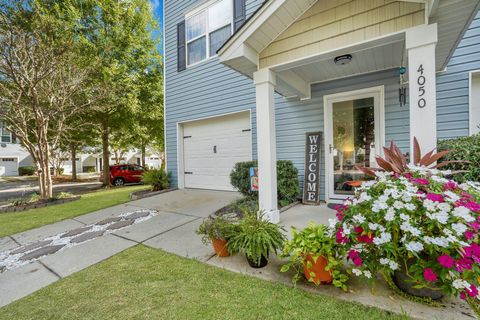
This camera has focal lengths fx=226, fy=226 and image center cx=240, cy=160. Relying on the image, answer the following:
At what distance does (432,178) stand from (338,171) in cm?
288

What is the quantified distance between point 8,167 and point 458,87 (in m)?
33.5

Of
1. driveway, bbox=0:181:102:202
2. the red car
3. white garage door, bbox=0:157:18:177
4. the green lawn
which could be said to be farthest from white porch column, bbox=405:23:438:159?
white garage door, bbox=0:157:18:177

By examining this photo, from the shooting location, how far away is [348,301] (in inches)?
69.9

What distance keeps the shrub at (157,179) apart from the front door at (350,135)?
16.3 feet

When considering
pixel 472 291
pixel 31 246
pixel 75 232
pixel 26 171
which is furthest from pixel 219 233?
pixel 26 171

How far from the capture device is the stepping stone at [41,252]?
3.00 m

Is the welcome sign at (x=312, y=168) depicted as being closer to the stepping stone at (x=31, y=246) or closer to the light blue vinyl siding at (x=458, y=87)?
the light blue vinyl siding at (x=458, y=87)

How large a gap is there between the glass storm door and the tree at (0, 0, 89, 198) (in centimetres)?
722

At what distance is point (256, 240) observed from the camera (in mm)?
2250

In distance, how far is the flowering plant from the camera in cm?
142

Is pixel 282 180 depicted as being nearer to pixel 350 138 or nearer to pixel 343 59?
pixel 350 138

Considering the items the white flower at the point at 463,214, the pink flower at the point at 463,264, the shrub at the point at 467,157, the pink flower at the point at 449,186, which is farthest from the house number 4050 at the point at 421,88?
the pink flower at the point at 463,264

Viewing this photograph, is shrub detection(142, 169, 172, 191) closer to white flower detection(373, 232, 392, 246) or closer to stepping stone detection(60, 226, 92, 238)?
stepping stone detection(60, 226, 92, 238)

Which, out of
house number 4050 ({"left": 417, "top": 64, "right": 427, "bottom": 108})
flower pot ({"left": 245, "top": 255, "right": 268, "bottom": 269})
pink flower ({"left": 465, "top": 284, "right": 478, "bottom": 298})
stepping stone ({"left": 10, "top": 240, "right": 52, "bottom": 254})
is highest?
house number 4050 ({"left": 417, "top": 64, "right": 427, "bottom": 108})
